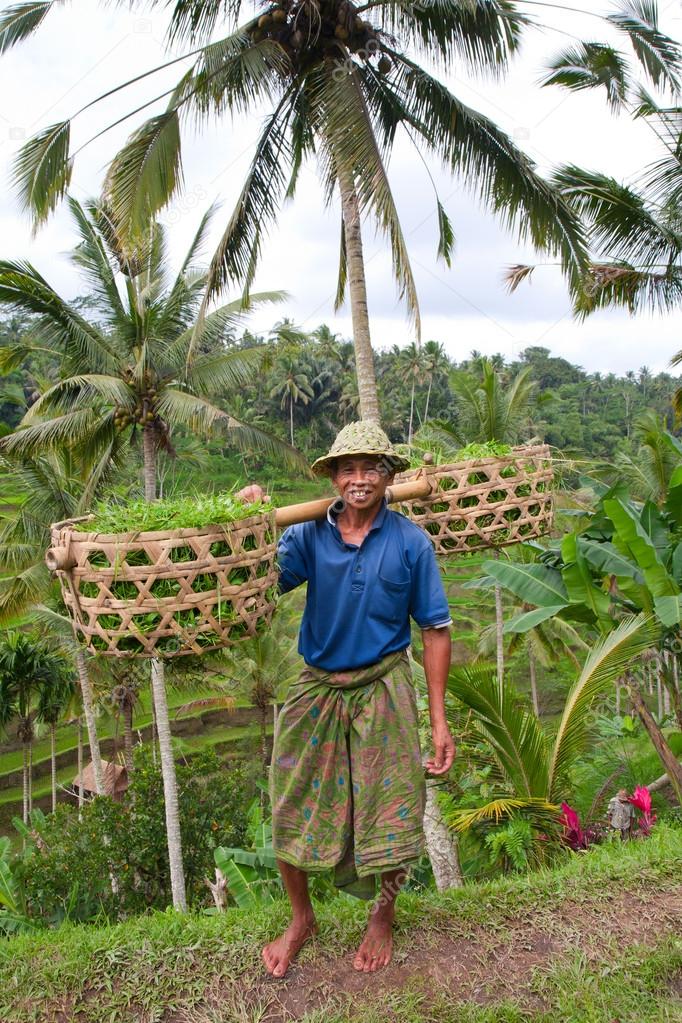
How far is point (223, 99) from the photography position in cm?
657

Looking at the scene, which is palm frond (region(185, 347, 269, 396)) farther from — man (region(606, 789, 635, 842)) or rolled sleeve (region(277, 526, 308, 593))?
rolled sleeve (region(277, 526, 308, 593))

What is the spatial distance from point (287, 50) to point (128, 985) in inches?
251

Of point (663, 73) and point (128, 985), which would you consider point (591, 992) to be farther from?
point (663, 73)

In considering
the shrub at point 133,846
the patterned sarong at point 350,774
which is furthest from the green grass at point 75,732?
the patterned sarong at point 350,774

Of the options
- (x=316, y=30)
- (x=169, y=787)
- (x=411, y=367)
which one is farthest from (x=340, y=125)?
(x=411, y=367)

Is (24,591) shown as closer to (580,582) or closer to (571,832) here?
(571,832)

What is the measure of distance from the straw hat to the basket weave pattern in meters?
0.38

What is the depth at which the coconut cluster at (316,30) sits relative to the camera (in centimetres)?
614

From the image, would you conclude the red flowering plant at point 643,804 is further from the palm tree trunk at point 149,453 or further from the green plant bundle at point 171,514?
the palm tree trunk at point 149,453

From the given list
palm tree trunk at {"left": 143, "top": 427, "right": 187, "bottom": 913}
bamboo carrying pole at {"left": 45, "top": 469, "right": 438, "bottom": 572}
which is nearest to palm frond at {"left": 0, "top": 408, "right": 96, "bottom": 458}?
palm tree trunk at {"left": 143, "top": 427, "right": 187, "bottom": 913}

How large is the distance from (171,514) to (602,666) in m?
2.99

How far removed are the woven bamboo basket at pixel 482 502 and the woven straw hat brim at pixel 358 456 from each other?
79 centimetres

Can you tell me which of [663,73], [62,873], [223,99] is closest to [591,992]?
[223,99]

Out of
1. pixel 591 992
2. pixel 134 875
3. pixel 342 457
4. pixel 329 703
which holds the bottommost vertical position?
pixel 134 875
